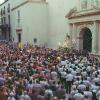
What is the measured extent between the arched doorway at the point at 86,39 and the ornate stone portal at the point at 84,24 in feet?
0.32

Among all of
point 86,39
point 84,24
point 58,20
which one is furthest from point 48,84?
point 58,20

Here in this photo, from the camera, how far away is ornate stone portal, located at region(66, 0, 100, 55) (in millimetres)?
24934

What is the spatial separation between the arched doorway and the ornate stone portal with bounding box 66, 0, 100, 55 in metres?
0.10

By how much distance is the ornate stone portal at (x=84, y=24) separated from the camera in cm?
2493

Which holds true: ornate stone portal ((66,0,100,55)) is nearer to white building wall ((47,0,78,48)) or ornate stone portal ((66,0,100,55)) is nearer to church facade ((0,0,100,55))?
church facade ((0,0,100,55))

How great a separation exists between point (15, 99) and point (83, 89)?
2.17 metres

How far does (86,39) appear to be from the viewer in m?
28.1

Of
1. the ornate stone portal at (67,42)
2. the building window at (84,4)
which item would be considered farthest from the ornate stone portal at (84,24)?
the ornate stone portal at (67,42)

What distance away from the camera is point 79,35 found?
28312 millimetres

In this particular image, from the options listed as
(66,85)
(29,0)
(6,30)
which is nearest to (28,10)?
(29,0)

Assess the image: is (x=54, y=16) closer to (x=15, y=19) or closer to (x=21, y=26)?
(x=21, y=26)

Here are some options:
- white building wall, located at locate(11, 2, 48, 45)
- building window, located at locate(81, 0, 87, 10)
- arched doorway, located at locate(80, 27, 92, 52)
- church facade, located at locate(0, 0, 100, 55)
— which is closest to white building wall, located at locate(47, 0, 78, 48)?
church facade, located at locate(0, 0, 100, 55)

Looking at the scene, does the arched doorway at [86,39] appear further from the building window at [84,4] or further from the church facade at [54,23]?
the building window at [84,4]

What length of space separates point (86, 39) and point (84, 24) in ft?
5.45
